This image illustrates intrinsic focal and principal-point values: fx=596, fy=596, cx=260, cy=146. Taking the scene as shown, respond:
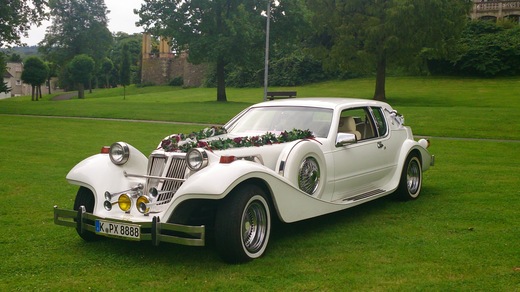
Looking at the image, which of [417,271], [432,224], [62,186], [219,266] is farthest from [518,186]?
[62,186]

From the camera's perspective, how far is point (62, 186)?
1003cm

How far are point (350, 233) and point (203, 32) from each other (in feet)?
115

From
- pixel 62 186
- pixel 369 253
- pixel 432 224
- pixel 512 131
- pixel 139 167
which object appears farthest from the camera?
pixel 512 131

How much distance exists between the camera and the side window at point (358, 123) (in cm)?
835

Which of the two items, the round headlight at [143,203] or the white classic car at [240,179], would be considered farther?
the round headlight at [143,203]

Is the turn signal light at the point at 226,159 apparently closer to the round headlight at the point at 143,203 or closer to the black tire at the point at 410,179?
the round headlight at the point at 143,203

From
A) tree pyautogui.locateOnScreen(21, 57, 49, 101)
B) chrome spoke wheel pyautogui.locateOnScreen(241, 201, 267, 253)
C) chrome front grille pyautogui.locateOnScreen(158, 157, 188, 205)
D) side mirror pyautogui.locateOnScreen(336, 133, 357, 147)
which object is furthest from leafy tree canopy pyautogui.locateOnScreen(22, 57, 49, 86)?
chrome spoke wheel pyautogui.locateOnScreen(241, 201, 267, 253)

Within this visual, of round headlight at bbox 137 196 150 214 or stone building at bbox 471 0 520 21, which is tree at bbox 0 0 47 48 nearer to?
round headlight at bbox 137 196 150 214

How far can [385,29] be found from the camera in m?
35.1

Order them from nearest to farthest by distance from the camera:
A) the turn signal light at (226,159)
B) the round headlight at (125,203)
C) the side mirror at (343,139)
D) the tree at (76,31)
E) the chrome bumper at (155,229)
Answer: the chrome bumper at (155,229) < the turn signal light at (226,159) < the round headlight at (125,203) < the side mirror at (343,139) < the tree at (76,31)

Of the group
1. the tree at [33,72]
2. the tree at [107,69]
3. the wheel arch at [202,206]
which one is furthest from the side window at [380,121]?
the tree at [107,69]

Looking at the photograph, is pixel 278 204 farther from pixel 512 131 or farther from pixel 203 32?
pixel 203 32

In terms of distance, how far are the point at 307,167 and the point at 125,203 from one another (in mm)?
2112

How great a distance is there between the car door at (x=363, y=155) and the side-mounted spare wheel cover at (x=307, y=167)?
411 millimetres
